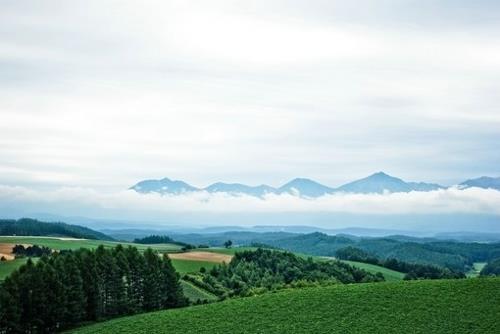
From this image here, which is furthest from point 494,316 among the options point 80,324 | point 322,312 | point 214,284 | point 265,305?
point 214,284

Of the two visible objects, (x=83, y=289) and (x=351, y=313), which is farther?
(x=83, y=289)

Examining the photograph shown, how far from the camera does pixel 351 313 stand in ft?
215

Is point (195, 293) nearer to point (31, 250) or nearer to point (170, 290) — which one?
point (170, 290)

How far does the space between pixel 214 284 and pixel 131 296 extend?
31140mm

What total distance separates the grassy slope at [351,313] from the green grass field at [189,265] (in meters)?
54.9

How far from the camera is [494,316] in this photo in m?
60.4

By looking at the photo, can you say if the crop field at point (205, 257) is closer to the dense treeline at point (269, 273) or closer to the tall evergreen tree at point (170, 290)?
the dense treeline at point (269, 273)

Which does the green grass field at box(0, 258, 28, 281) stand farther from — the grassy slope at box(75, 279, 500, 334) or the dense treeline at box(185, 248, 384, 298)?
the grassy slope at box(75, 279, 500, 334)

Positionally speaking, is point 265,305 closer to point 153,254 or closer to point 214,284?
point 153,254

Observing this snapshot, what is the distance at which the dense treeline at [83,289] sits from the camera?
76438mm

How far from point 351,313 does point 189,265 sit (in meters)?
76.3

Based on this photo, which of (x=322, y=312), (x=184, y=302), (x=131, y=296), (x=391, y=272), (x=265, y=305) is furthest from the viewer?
(x=391, y=272)

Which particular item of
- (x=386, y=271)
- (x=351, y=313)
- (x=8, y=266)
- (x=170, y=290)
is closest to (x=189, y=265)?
(x=8, y=266)

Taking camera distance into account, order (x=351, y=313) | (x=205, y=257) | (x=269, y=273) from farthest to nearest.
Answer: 1. (x=205, y=257)
2. (x=269, y=273)
3. (x=351, y=313)
